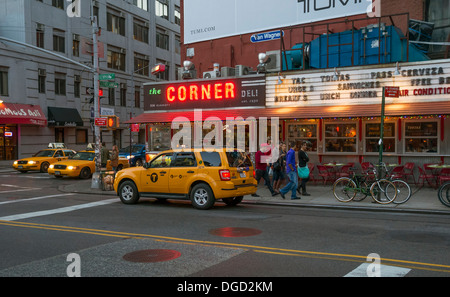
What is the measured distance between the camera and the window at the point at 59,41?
113 ft

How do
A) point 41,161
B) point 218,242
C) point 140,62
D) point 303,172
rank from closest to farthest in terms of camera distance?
1. point 218,242
2. point 303,172
3. point 41,161
4. point 140,62

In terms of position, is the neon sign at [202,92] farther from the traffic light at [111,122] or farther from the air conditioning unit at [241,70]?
the traffic light at [111,122]

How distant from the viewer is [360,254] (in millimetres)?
6816

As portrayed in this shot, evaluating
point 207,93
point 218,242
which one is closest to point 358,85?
point 207,93

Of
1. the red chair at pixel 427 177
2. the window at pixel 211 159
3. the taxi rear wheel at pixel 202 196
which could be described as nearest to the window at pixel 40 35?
the window at pixel 211 159

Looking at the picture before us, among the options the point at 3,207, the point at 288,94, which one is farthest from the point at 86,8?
the point at 3,207

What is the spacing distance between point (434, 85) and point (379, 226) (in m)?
8.20

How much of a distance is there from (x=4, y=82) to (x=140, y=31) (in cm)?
1792

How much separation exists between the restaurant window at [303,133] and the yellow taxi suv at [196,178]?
6.12 metres

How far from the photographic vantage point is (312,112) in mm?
16625

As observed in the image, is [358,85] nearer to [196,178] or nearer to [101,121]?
[196,178]

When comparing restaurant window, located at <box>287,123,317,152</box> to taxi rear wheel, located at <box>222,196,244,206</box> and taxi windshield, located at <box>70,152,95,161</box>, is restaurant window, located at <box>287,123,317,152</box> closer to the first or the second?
taxi rear wheel, located at <box>222,196,244,206</box>
